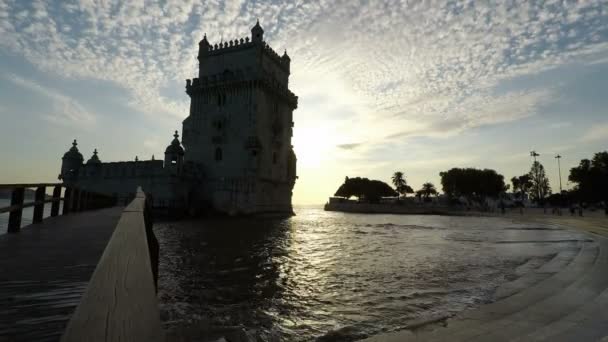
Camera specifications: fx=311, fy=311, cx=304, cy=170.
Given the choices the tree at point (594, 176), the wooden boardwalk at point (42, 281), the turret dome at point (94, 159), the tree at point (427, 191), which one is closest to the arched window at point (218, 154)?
the turret dome at point (94, 159)

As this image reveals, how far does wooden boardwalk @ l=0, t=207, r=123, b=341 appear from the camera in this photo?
2.31m

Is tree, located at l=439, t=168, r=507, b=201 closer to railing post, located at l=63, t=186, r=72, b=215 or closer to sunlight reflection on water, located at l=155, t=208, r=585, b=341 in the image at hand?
sunlight reflection on water, located at l=155, t=208, r=585, b=341

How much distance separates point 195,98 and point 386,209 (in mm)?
54946

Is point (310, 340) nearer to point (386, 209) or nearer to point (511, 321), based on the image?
point (511, 321)

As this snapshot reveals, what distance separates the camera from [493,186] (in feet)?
252

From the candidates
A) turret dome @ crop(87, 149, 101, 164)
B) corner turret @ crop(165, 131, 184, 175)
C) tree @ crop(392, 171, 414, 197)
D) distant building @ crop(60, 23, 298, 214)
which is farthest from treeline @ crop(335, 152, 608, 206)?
turret dome @ crop(87, 149, 101, 164)

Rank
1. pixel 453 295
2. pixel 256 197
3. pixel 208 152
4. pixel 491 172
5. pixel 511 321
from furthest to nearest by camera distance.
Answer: pixel 491 172 → pixel 208 152 → pixel 256 197 → pixel 453 295 → pixel 511 321

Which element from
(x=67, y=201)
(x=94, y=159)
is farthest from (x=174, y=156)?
(x=67, y=201)

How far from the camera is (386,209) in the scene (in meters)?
79.7

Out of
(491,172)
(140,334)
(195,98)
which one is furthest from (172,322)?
(491,172)

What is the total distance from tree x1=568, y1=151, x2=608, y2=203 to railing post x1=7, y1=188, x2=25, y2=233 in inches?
2221

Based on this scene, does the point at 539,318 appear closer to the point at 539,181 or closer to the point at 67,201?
the point at 67,201

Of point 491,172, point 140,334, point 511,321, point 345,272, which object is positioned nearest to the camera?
point 140,334

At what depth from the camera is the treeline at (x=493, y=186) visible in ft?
140
